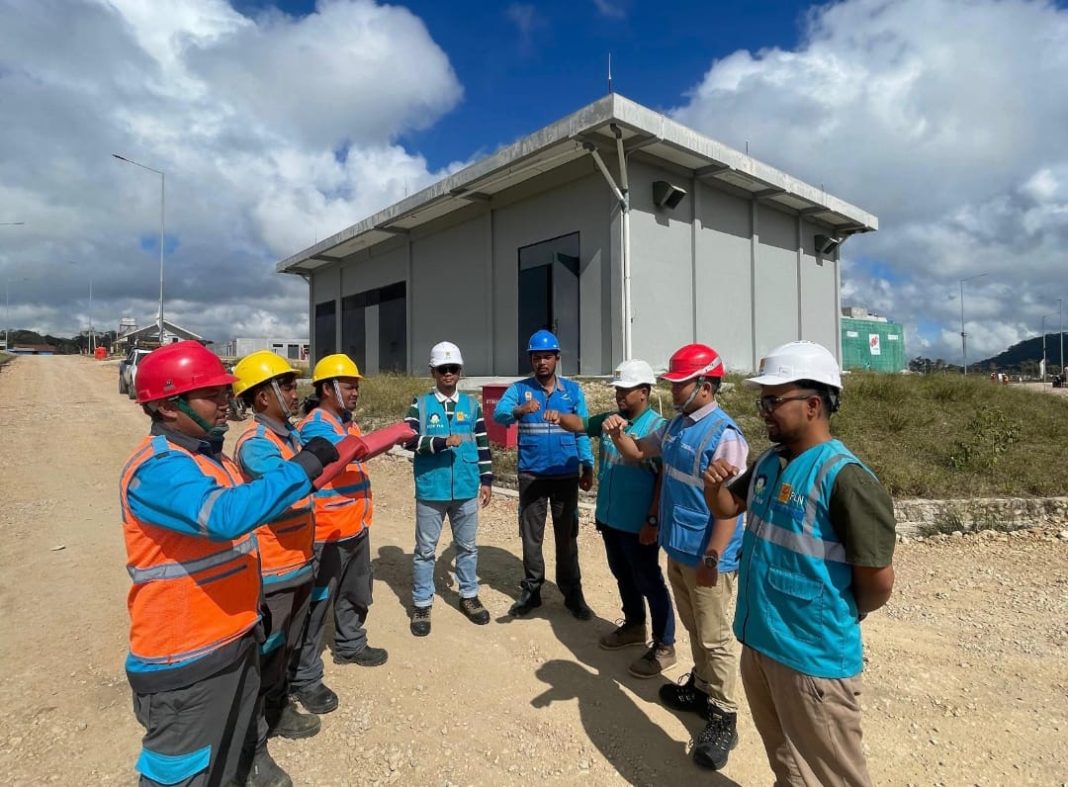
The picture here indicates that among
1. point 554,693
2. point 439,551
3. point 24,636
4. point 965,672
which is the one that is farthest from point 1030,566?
point 24,636

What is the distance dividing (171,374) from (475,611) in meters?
2.87

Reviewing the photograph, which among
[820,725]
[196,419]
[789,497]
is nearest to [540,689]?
[820,725]

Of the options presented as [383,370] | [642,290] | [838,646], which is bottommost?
[838,646]

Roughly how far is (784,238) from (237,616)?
673 inches

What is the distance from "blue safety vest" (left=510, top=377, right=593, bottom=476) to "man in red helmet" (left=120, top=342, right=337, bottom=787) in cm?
236

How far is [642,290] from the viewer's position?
499 inches

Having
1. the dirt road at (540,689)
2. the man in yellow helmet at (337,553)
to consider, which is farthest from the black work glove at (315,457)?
the dirt road at (540,689)

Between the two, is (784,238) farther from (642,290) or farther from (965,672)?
(965,672)

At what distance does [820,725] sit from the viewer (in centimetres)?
182

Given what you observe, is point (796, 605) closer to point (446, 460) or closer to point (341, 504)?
point (341, 504)

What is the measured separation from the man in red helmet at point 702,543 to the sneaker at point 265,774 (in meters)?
1.82

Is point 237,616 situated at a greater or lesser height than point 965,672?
greater

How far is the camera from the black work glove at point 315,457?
6.27ft

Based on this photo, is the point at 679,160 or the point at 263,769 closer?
the point at 263,769
